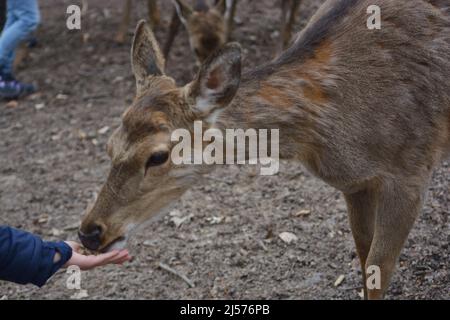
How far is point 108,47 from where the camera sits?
8.79 m

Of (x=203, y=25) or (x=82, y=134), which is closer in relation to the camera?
(x=82, y=134)

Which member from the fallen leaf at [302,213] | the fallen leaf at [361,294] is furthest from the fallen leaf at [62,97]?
the fallen leaf at [361,294]

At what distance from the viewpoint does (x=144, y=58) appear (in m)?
3.56

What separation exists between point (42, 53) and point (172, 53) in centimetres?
167

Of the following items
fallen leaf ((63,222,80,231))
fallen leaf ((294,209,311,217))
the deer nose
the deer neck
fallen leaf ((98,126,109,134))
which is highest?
the deer neck

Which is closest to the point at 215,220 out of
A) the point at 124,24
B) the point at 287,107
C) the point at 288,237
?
the point at 288,237

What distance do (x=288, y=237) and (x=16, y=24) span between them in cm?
410

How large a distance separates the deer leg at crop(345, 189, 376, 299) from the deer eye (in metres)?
1.17

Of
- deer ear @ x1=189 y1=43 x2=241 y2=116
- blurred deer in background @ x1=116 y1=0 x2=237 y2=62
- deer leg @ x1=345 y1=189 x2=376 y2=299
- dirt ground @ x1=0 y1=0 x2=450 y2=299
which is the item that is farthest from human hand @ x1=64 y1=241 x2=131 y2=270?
blurred deer in background @ x1=116 y1=0 x2=237 y2=62

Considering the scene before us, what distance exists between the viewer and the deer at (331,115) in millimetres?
3203

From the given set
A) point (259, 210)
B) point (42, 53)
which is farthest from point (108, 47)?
point (259, 210)

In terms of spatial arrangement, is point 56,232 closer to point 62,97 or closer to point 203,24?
point 62,97

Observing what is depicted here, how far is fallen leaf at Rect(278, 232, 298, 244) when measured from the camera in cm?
478

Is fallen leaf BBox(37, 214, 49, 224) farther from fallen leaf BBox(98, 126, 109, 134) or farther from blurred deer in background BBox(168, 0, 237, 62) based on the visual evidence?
blurred deer in background BBox(168, 0, 237, 62)
